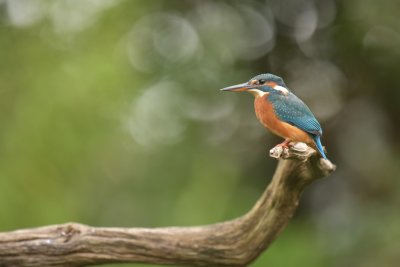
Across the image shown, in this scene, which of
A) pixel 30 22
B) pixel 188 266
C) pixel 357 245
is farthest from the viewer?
pixel 30 22

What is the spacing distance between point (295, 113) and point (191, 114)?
383 centimetres

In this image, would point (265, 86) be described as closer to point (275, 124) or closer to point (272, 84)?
point (272, 84)

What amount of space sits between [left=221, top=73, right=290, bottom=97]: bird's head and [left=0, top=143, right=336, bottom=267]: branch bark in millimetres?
287

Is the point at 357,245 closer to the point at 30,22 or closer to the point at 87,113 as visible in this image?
the point at 87,113

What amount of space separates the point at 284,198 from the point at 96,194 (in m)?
3.58

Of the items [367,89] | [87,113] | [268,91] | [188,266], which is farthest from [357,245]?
[268,91]

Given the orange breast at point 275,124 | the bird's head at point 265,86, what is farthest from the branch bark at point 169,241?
the bird's head at point 265,86

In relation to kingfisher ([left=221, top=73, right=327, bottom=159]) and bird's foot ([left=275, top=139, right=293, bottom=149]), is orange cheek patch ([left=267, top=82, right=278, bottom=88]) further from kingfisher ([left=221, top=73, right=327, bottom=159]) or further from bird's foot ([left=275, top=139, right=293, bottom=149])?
bird's foot ([left=275, top=139, right=293, bottom=149])

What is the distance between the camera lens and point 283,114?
2809 mm

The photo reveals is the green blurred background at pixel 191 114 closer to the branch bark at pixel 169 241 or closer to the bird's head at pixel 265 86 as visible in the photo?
the branch bark at pixel 169 241

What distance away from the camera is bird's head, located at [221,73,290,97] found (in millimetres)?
2934

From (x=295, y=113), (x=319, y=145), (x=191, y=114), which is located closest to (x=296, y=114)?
(x=295, y=113)

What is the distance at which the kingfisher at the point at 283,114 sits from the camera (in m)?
2.73

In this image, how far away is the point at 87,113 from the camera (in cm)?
580
